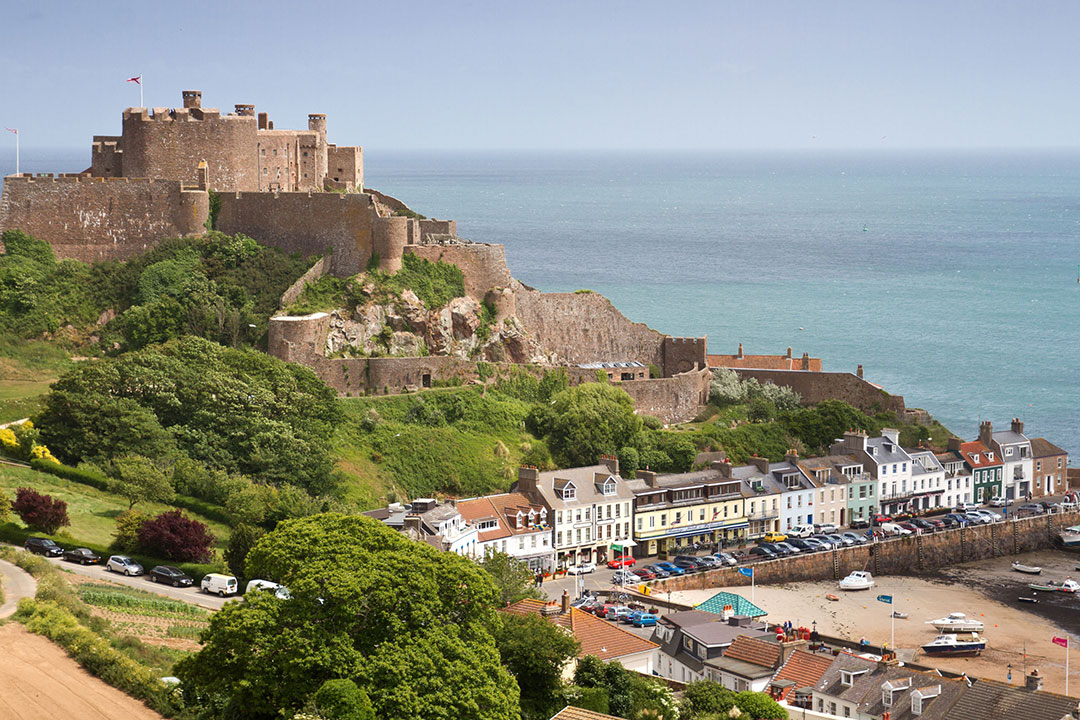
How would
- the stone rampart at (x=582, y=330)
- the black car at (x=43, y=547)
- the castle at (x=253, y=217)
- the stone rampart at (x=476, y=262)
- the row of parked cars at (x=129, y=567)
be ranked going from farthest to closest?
the stone rampart at (x=582, y=330) < the stone rampart at (x=476, y=262) < the castle at (x=253, y=217) < the black car at (x=43, y=547) < the row of parked cars at (x=129, y=567)

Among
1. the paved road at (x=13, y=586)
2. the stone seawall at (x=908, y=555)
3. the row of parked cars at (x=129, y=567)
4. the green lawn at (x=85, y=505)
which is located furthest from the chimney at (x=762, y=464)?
the paved road at (x=13, y=586)

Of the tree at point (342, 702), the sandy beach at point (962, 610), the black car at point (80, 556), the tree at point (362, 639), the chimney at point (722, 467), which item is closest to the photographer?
the tree at point (342, 702)

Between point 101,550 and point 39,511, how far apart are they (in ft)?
6.04

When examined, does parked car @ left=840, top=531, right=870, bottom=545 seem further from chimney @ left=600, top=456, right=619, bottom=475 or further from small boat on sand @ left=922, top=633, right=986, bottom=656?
small boat on sand @ left=922, top=633, right=986, bottom=656

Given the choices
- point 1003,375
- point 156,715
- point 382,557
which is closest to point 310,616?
point 382,557

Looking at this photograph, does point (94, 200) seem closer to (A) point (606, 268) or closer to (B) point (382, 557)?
(B) point (382, 557)

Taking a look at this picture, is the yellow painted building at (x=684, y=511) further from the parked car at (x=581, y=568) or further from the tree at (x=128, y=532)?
the tree at (x=128, y=532)

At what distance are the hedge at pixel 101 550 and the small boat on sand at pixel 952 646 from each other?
1939cm

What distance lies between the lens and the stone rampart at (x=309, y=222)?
185 ft

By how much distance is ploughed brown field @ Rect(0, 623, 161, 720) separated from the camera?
92.0 feet

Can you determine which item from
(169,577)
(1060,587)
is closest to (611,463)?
(1060,587)

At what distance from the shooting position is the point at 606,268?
13512 cm

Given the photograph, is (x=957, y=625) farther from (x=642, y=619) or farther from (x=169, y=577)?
(x=169, y=577)

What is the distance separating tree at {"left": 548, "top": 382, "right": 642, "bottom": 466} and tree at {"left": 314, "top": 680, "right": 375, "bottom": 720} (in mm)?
29792
